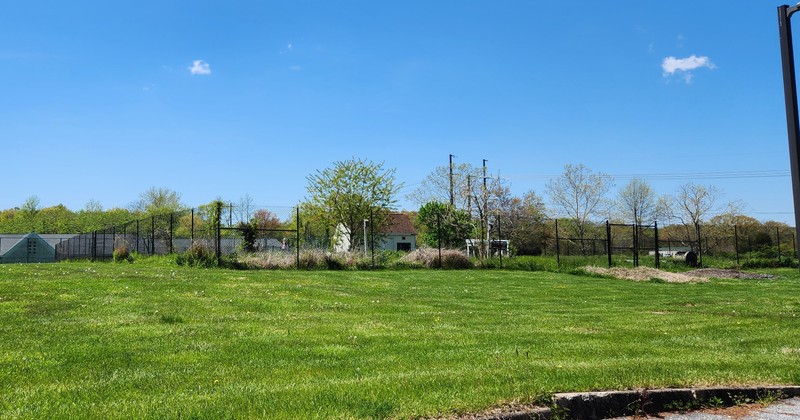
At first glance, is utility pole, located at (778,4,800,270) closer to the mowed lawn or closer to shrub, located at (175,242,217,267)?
the mowed lawn

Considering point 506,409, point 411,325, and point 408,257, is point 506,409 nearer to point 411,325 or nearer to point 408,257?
point 411,325

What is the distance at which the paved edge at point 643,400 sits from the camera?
469cm

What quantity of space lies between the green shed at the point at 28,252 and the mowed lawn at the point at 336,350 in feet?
152

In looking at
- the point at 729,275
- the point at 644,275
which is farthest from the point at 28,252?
the point at 729,275

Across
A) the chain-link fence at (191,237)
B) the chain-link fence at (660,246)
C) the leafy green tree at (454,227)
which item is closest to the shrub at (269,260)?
the chain-link fence at (191,237)

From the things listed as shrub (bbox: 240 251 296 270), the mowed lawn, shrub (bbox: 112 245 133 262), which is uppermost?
shrub (bbox: 112 245 133 262)

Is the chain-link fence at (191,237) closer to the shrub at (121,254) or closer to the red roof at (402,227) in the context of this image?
the shrub at (121,254)

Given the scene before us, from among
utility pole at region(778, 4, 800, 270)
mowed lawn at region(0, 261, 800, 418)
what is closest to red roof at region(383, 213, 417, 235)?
mowed lawn at region(0, 261, 800, 418)

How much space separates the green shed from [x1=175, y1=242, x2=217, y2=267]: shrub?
37776 mm

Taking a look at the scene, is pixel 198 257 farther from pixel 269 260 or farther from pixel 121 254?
pixel 121 254

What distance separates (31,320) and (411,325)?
559 cm

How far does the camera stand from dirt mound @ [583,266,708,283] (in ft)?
77.1

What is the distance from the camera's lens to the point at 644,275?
24.7 m

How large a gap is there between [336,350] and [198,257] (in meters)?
18.1
